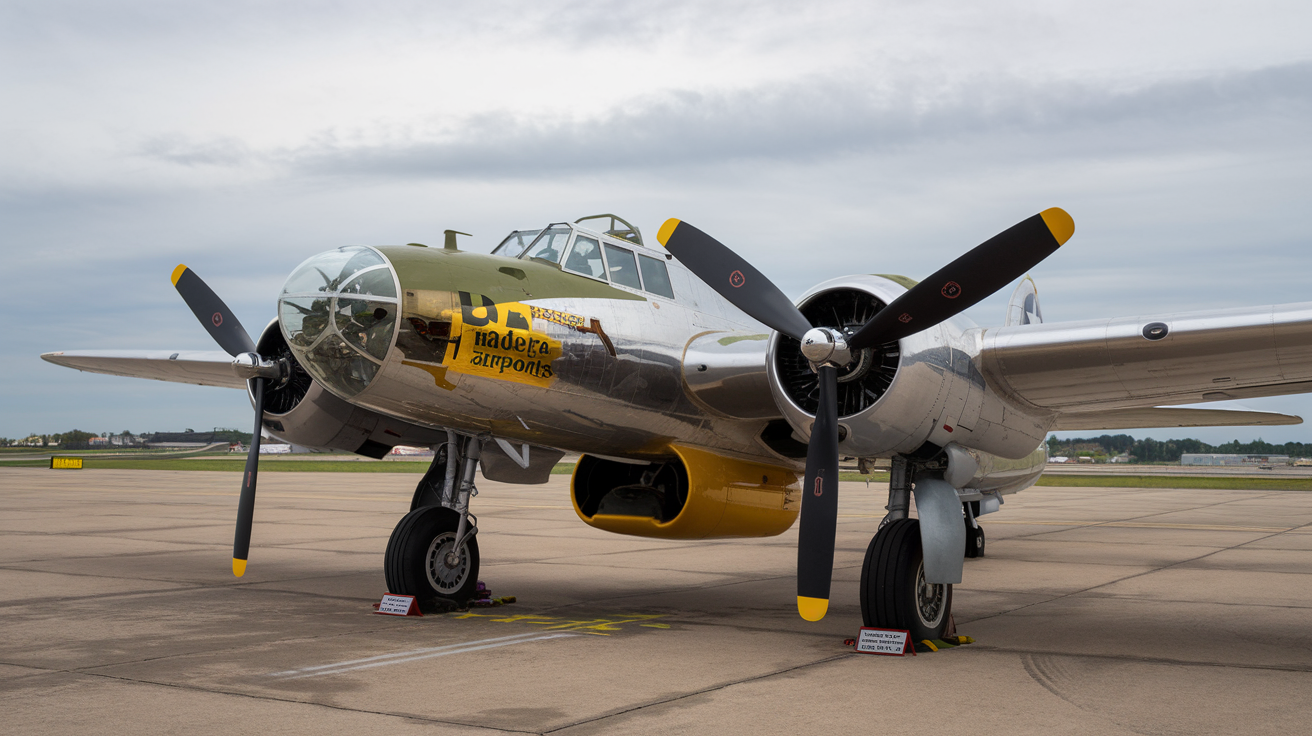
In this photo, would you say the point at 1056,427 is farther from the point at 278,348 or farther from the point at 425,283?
the point at 278,348

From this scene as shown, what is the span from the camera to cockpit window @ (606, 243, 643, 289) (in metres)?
10.4

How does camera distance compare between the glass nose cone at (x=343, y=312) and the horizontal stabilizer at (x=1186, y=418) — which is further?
the horizontal stabilizer at (x=1186, y=418)

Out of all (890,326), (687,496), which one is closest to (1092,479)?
(687,496)

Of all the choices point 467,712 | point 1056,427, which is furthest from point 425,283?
point 1056,427

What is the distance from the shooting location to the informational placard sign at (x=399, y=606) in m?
9.91

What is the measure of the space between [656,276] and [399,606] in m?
4.27

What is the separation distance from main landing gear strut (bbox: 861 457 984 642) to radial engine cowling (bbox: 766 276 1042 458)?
54 centimetres

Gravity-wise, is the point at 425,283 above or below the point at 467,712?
above

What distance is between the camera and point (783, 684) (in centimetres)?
702

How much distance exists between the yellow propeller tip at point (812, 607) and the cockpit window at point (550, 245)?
4.13m

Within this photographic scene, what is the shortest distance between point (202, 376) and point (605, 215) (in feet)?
22.5

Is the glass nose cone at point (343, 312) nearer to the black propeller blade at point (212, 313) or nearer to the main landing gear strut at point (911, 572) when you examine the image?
the black propeller blade at point (212, 313)

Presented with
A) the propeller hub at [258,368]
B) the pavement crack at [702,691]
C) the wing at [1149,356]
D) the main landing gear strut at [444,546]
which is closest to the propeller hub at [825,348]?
the wing at [1149,356]

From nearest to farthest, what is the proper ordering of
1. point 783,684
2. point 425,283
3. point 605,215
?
point 783,684, point 425,283, point 605,215
